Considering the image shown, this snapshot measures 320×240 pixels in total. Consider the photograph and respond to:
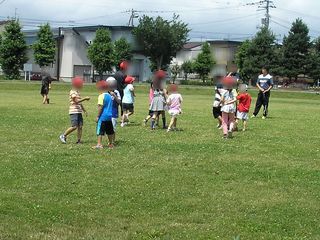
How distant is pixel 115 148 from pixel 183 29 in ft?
237

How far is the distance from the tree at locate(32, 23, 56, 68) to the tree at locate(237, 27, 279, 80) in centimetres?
2528

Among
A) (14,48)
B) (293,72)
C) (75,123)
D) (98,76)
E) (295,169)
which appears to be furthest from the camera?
(98,76)

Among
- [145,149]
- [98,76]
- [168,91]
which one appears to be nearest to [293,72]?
[98,76]

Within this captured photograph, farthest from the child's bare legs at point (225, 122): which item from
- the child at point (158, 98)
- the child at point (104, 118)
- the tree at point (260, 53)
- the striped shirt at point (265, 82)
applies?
the tree at point (260, 53)

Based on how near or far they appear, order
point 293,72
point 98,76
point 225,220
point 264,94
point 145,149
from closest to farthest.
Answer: point 225,220 → point 145,149 → point 264,94 → point 293,72 → point 98,76

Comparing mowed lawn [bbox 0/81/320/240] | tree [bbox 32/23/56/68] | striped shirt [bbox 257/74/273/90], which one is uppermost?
Result: tree [bbox 32/23/56/68]

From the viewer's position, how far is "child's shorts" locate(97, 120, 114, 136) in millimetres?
12375

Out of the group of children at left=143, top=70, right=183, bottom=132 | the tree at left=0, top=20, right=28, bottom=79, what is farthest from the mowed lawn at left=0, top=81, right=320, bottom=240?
the tree at left=0, top=20, right=28, bottom=79

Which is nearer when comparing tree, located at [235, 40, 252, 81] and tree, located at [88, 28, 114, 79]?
tree, located at [88, 28, 114, 79]

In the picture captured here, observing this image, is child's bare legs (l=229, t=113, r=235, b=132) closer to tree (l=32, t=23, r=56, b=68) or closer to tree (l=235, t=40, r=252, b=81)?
A: tree (l=32, t=23, r=56, b=68)

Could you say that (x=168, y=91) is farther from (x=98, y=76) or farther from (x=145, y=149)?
(x=98, y=76)

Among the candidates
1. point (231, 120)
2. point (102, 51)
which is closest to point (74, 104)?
point (231, 120)

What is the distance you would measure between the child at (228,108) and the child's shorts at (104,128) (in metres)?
3.47

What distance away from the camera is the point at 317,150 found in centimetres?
1284
